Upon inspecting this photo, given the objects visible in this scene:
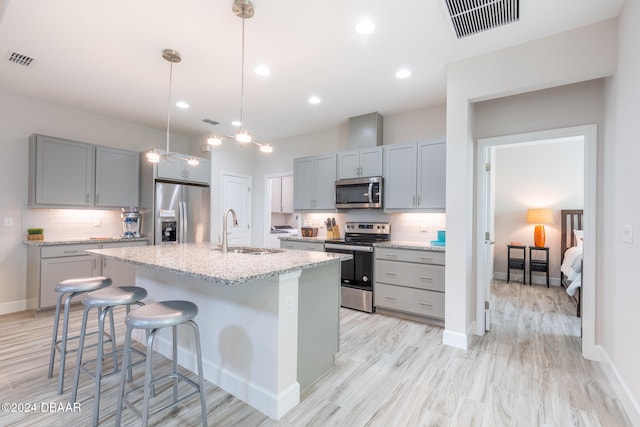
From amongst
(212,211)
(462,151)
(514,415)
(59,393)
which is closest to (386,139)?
(462,151)

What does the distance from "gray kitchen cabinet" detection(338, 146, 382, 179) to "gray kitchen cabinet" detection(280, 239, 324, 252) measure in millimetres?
1060

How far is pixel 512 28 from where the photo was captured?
237cm

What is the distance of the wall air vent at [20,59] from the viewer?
2.82m

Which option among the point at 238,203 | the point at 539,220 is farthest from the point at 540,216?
the point at 238,203

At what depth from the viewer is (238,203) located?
228 inches

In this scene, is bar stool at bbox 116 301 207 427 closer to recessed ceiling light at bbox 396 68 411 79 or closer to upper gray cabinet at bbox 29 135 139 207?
recessed ceiling light at bbox 396 68 411 79

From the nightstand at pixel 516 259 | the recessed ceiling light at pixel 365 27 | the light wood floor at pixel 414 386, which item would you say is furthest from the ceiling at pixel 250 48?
the nightstand at pixel 516 259

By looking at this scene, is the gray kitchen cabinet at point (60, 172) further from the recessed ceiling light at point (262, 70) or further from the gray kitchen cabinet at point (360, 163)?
the gray kitchen cabinet at point (360, 163)

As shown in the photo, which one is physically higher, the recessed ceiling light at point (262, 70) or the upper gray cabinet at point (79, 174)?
the recessed ceiling light at point (262, 70)

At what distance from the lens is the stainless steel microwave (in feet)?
13.4

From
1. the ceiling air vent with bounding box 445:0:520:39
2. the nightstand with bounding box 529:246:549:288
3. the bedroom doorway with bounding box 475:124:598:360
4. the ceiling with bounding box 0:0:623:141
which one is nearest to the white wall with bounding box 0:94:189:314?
the ceiling with bounding box 0:0:623:141

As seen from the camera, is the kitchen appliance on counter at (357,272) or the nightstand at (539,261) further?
the nightstand at (539,261)

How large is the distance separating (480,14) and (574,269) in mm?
3734

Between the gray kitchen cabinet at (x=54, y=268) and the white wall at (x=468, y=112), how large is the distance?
4.01 m
